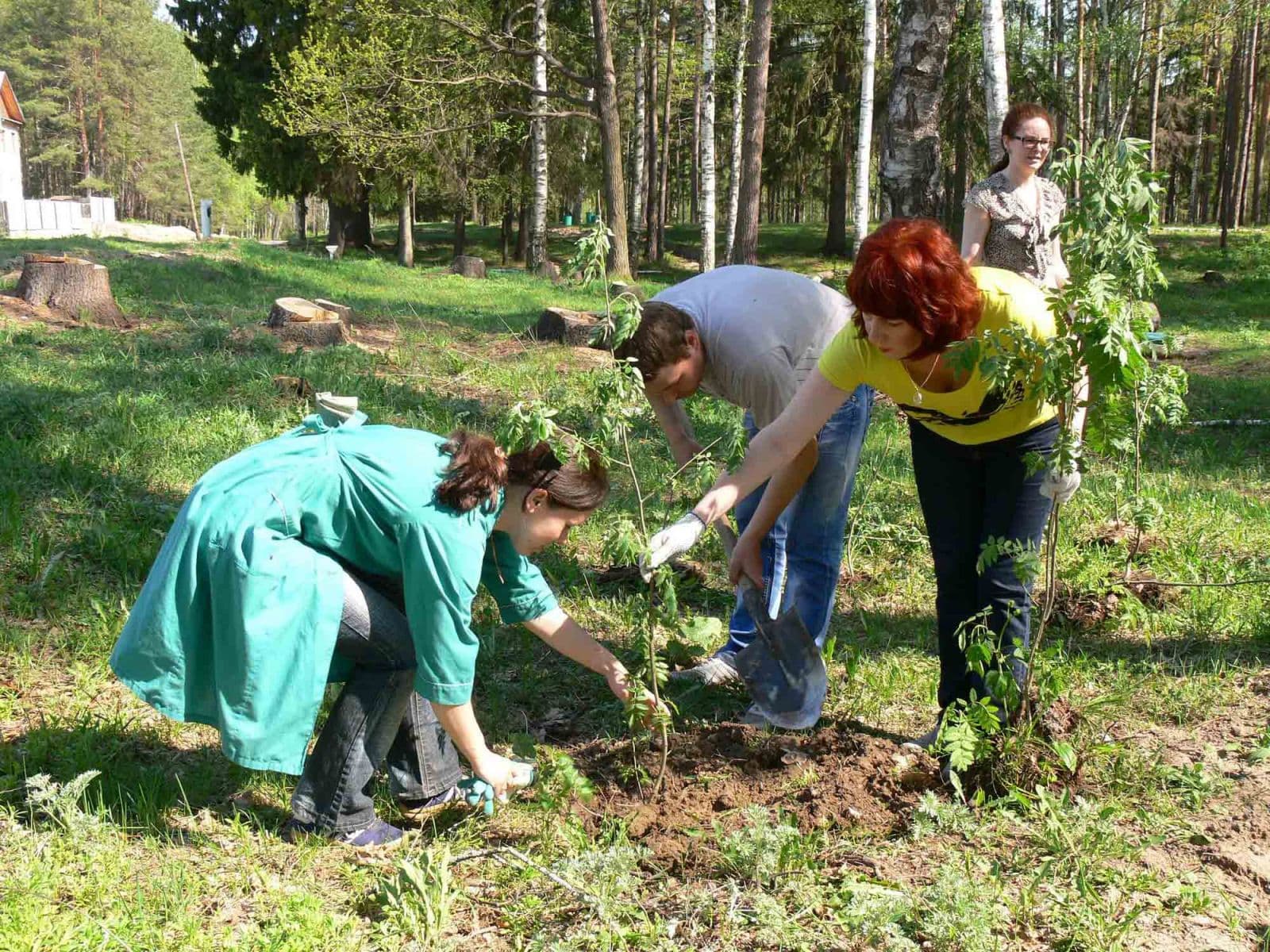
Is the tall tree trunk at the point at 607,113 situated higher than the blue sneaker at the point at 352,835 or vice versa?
the tall tree trunk at the point at 607,113

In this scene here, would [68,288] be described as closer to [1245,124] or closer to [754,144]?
[754,144]

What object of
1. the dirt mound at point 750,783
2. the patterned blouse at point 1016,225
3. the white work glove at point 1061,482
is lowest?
the dirt mound at point 750,783

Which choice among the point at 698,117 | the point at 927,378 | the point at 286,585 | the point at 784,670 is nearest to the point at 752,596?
the point at 784,670

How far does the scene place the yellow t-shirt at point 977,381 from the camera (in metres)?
2.37

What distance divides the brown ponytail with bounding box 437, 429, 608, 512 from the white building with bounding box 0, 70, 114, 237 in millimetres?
29065

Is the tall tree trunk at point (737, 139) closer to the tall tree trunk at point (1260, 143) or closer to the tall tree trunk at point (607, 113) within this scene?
the tall tree trunk at point (607, 113)

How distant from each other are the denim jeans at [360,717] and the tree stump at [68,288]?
758 cm

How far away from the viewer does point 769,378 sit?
9.73ft

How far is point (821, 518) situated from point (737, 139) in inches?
767

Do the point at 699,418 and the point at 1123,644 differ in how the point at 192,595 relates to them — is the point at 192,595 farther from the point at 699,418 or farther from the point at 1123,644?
the point at 699,418

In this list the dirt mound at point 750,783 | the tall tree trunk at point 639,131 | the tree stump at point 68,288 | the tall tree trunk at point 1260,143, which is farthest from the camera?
the tall tree trunk at point 1260,143

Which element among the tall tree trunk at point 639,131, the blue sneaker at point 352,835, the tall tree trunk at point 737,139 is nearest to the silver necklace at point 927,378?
the blue sneaker at point 352,835

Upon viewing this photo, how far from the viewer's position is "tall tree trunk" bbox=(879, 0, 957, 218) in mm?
6340

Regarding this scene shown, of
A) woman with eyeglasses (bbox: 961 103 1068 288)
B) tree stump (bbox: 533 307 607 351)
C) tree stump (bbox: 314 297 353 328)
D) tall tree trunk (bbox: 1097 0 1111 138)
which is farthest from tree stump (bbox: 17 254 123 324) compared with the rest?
tall tree trunk (bbox: 1097 0 1111 138)
